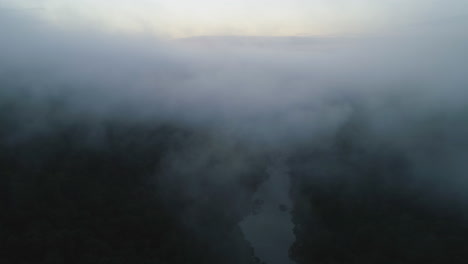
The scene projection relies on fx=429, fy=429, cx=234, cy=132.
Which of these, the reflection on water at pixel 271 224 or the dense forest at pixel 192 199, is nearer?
the dense forest at pixel 192 199

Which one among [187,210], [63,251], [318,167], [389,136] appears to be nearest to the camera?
[63,251]

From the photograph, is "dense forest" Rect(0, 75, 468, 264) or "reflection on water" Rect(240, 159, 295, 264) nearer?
"dense forest" Rect(0, 75, 468, 264)

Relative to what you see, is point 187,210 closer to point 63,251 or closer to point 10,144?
point 63,251

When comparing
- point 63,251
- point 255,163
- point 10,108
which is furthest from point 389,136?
point 10,108

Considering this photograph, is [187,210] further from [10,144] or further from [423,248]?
[10,144]

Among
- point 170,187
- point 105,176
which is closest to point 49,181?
point 105,176

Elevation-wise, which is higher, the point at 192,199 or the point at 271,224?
the point at 192,199

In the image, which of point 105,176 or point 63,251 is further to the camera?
point 105,176

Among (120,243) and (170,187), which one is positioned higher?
(170,187)

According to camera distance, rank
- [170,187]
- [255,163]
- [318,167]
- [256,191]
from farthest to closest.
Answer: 1. [255,163]
2. [318,167]
3. [256,191]
4. [170,187]

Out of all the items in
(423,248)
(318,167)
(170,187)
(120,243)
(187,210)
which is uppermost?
(318,167)
